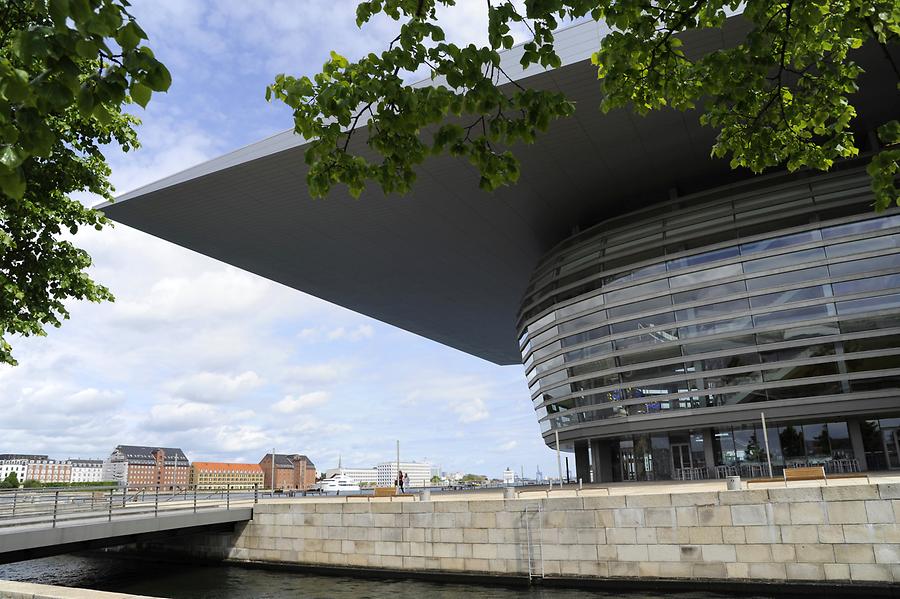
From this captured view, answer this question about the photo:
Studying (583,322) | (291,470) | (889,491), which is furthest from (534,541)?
(291,470)

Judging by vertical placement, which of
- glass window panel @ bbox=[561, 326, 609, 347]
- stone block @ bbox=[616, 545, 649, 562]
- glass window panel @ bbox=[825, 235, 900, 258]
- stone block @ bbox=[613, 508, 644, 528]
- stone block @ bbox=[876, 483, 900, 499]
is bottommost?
stone block @ bbox=[616, 545, 649, 562]

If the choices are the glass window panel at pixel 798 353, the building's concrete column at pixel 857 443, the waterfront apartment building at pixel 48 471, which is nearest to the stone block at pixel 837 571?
the glass window panel at pixel 798 353

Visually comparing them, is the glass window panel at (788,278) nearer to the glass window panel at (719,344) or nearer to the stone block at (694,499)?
the glass window panel at (719,344)

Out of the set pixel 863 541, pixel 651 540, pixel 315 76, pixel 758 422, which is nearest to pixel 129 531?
pixel 651 540

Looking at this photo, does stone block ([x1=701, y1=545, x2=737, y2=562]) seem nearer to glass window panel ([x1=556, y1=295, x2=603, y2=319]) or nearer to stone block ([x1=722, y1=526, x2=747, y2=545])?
stone block ([x1=722, y1=526, x2=747, y2=545])

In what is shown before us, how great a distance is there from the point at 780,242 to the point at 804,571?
43.5 ft

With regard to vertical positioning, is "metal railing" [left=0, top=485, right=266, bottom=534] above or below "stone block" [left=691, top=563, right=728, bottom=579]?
above

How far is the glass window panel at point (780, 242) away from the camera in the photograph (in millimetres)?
22969

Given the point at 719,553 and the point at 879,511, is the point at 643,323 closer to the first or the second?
the point at 719,553

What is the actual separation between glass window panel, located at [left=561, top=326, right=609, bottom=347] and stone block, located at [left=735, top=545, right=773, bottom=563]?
12830 millimetres

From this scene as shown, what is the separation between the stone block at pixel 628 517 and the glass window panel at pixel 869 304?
1199 centimetres

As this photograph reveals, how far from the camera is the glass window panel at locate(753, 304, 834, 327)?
2239 centimetres

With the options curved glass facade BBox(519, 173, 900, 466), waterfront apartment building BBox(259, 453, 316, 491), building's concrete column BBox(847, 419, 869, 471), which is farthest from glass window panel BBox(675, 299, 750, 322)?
waterfront apartment building BBox(259, 453, 316, 491)

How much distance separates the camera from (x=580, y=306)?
28016 mm
